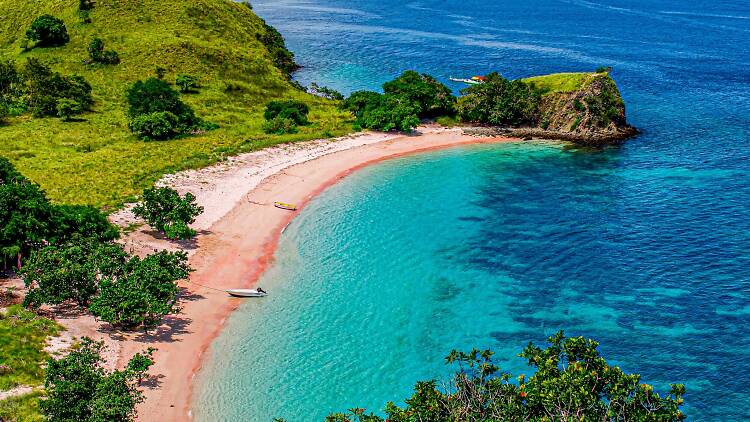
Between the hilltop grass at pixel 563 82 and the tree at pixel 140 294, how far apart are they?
7646 cm

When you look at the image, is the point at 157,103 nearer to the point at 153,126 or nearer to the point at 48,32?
the point at 153,126

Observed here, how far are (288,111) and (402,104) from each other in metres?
19.4

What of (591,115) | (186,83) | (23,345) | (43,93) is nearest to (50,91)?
(43,93)

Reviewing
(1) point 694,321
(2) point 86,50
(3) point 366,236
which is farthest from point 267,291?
(2) point 86,50

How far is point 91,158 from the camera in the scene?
86.9m

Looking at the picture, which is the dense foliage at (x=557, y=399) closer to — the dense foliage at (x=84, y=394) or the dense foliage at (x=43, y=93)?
the dense foliage at (x=84, y=394)

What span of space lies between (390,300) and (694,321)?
2675 centimetres

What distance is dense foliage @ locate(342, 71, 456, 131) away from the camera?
106438 millimetres

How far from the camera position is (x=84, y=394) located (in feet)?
133

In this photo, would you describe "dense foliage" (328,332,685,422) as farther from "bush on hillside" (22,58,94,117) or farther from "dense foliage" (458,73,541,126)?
"bush on hillside" (22,58,94,117)

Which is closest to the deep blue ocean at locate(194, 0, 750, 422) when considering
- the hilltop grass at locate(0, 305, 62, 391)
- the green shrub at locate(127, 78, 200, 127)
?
the hilltop grass at locate(0, 305, 62, 391)

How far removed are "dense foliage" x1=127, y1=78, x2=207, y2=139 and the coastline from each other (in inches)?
573

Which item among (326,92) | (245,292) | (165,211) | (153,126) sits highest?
(326,92)

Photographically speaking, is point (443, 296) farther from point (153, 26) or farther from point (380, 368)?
point (153, 26)
